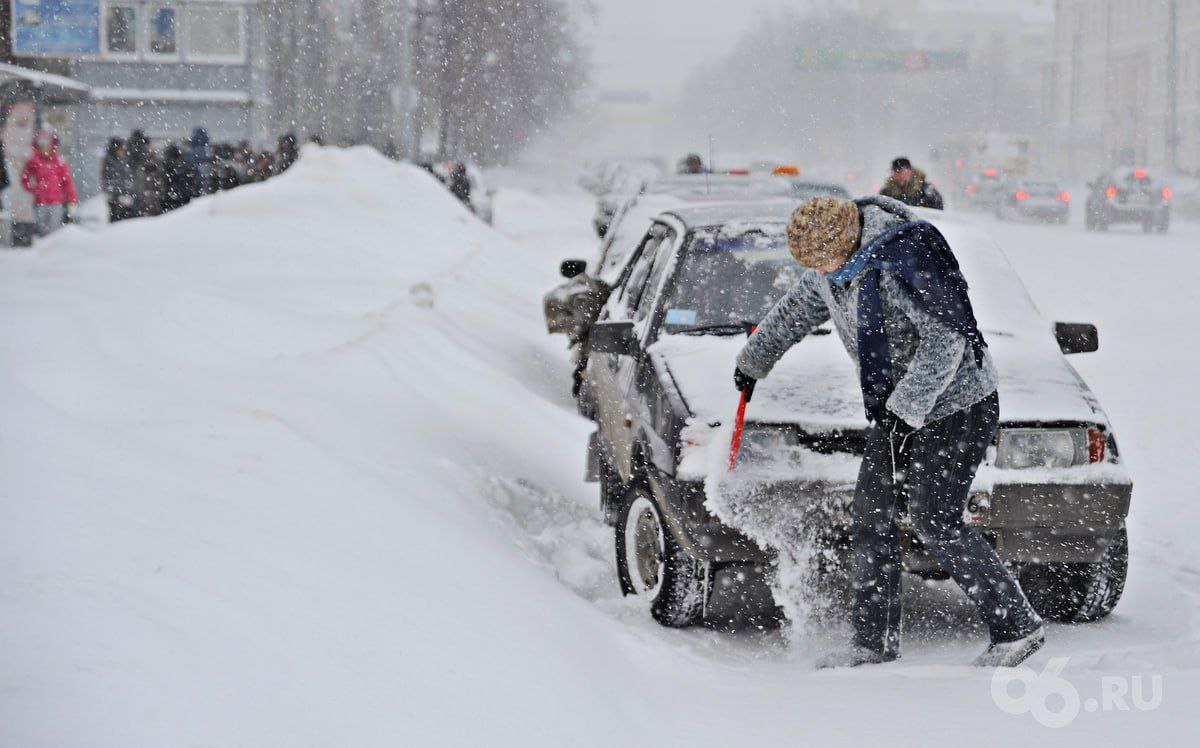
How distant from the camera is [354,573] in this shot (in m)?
3.68

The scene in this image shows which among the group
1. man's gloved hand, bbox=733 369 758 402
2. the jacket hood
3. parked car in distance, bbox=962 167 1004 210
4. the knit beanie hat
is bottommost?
parked car in distance, bbox=962 167 1004 210

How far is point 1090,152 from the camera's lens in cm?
7606

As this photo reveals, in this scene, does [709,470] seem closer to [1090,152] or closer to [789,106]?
[1090,152]

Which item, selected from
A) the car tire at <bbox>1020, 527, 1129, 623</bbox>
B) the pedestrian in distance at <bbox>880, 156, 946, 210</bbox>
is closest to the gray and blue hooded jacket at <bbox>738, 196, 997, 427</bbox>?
the car tire at <bbox>1020, 527, 1129, 623</bbox>

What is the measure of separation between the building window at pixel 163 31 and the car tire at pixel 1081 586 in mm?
33910

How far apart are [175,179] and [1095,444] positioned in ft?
52.1

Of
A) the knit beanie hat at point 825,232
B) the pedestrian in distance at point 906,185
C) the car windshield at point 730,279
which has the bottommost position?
the car windshield at point 730,279

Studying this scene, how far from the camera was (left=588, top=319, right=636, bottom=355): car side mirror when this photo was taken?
5.20 meters

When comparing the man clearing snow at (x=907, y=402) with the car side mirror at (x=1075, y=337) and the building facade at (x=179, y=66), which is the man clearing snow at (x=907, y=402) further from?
the building facade at (x=179, y=66)

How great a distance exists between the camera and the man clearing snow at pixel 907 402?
11.9 ft

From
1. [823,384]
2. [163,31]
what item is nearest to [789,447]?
[823,384]

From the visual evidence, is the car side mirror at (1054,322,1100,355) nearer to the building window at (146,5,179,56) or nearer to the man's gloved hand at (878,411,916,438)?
the man's gloved hand at (878,411,916,438)

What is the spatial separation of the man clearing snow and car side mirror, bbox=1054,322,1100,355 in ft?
4.99

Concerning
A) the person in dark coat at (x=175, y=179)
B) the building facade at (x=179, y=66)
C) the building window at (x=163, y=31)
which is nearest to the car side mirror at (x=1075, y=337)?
the person in dark coat at (x=175, y=179)
